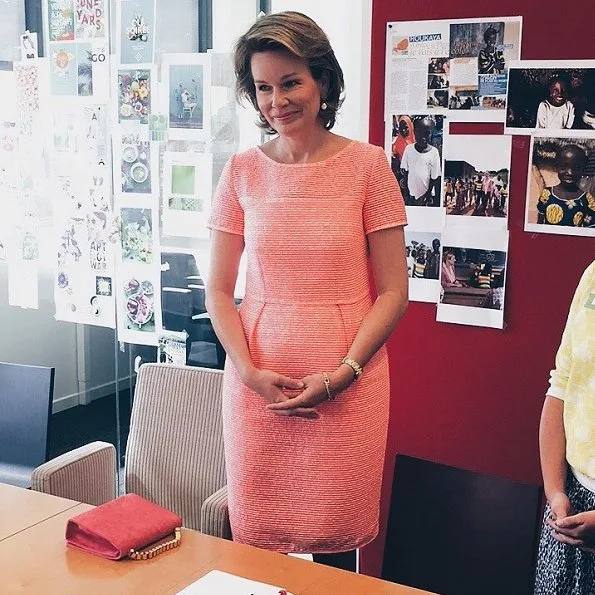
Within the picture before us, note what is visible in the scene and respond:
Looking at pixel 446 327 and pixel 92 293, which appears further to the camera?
pixel 92 293

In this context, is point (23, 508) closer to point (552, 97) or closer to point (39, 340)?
point (552, 97)

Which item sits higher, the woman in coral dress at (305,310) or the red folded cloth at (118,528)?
the woman in coral dress at (305,310)

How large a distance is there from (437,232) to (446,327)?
0.95 ft

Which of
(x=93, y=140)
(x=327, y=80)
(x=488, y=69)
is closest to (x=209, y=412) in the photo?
(x=327, y=80)

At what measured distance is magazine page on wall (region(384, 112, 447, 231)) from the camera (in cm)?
262

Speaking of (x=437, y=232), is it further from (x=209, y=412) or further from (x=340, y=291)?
(x=209, y=412)

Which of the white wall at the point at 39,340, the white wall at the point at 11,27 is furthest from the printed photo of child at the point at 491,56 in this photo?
the white wall at the point at 39,340

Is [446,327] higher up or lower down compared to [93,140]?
lower down

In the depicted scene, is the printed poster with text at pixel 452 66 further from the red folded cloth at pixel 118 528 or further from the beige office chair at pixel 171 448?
the red folded cloth at pixel 118 528

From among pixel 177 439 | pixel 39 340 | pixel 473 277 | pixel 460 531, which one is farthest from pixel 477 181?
pixel 39 340

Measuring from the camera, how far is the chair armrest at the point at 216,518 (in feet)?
7.50

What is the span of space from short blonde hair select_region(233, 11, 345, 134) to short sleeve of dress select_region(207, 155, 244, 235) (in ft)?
0.59

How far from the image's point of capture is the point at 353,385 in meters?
2.07

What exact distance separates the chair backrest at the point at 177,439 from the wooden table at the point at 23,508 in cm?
65
